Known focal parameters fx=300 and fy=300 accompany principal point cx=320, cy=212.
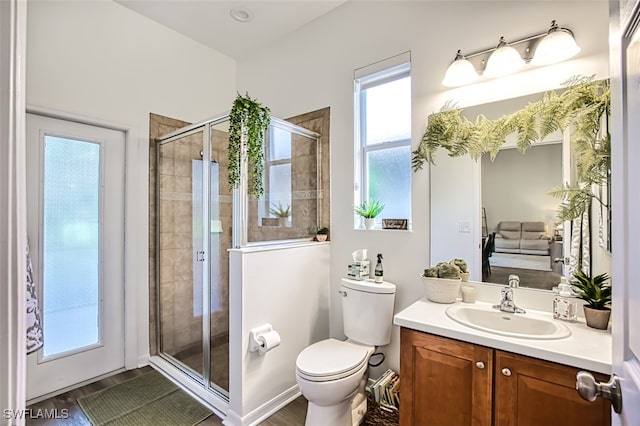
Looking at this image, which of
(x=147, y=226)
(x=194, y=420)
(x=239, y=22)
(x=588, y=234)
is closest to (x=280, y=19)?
(x=239, y=22)

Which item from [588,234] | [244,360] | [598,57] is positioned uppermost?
[598,57]

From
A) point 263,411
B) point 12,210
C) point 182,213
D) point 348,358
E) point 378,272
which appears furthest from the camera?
point 182,213

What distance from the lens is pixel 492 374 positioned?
1278mm

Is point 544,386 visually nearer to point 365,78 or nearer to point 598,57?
point 598,57

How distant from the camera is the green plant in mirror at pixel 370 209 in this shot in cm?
224

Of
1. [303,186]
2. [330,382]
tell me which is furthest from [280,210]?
[330,382]

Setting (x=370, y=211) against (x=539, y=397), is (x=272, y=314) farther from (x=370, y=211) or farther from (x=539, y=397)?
(x=539, y=397)

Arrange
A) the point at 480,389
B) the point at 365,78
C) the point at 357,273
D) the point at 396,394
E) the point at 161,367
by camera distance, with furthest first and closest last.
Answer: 1. the point at 161,367
2. the point at 365,78
3. the point at 357,273
4. the point at 396,394
5. the point at 480,389

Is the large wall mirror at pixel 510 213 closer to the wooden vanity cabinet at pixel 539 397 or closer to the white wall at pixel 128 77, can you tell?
the wooden vanity cabinet at pixel 539 397

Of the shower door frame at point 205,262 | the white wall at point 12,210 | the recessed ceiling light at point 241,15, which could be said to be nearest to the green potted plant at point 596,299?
the white wall at point 12,210

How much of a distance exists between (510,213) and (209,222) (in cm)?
206

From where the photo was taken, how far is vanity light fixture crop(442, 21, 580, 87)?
1518mm

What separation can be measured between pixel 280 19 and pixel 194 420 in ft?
10.3

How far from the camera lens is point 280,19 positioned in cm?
261
